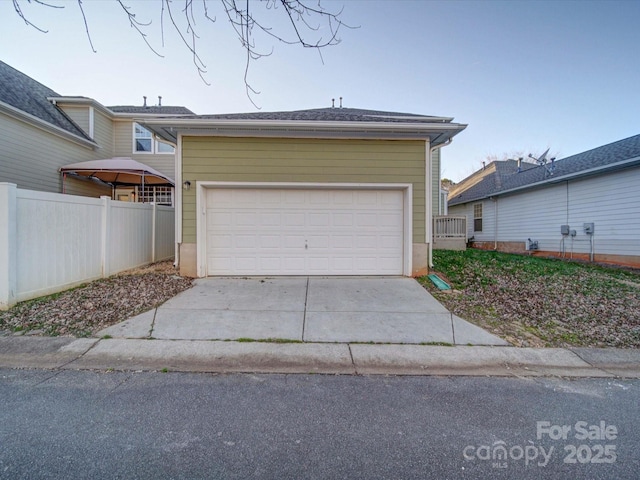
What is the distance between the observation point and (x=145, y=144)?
539 inches

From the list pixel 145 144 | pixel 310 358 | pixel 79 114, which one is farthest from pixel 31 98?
pixel 310 358

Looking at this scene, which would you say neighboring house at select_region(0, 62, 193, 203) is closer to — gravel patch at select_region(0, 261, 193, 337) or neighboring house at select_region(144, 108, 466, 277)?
neighboring house at select_region(144, 108, 466, 277)

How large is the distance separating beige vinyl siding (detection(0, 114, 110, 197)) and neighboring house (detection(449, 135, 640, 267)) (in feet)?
63.1

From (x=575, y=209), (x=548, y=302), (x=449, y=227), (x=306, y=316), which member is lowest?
(x=306, y=316)

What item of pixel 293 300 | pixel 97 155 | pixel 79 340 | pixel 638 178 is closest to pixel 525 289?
pixel 293 300

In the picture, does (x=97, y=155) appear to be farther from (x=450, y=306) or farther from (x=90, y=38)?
(x=450, y=306)

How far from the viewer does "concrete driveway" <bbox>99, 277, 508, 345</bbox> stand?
4031 mm

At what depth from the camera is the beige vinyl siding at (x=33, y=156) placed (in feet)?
30.1

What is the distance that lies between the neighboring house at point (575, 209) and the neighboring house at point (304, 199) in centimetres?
696

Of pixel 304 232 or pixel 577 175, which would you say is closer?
pixel 304 232

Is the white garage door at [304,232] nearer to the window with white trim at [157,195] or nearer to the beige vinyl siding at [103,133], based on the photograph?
the window with white trim at [157,195]

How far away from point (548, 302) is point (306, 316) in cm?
458

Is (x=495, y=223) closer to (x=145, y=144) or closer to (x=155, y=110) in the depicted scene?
(x=145, y=144)

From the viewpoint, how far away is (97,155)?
12.6m
